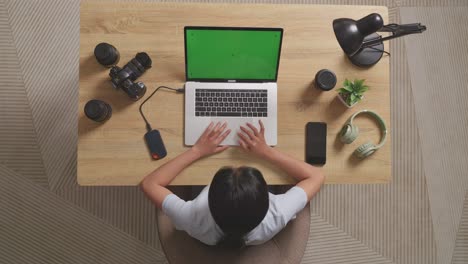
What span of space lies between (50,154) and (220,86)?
1.11 meters

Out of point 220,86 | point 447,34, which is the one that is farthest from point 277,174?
point 447,34

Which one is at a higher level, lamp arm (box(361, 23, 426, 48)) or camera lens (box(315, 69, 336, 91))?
lamp arm (box(361, 23, 426, 48))

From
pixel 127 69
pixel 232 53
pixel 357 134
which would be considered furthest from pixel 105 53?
pixel 357 134

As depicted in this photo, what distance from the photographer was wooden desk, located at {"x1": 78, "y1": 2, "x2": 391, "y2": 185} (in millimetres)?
1269

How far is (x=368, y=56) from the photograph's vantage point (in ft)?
4.34

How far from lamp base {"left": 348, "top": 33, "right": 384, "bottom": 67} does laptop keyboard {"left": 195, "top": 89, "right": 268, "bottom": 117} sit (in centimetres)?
36

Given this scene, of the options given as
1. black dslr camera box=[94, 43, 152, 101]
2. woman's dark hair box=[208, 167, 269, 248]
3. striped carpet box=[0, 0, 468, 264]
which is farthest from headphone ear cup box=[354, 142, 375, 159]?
black dslr camera box=[94, 43, 152, 101]

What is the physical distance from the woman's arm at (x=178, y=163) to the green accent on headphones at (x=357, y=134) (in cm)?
42

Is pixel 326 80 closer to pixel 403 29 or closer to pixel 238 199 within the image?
pixel 403 29

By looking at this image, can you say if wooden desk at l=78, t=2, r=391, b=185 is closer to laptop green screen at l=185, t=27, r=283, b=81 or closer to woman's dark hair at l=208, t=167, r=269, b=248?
laptop green screen at l=185, t=27, r=283, b=81

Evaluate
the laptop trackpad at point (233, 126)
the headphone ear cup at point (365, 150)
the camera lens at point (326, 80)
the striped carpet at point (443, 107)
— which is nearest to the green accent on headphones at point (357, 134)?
the headphone ear cup at point (365, 150)

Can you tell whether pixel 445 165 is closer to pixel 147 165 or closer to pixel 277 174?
pixel 277 174

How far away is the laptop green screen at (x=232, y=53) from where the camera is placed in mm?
1131

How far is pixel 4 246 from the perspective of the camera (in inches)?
72.5
